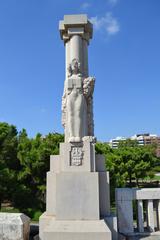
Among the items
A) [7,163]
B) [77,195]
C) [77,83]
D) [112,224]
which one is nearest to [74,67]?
[77,83]

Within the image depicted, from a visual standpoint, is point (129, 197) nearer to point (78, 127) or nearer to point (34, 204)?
point (78, 127)

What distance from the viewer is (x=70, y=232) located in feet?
19.6

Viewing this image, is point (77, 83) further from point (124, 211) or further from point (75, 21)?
point (124, 211)

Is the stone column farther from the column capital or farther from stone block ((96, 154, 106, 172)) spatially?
stone block ((96, 154, 106, 172))

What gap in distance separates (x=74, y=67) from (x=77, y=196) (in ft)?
11.2

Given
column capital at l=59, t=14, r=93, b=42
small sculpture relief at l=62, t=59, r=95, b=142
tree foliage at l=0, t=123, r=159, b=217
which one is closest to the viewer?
small sculpture relief at l=62, t=59, r=95, b=142

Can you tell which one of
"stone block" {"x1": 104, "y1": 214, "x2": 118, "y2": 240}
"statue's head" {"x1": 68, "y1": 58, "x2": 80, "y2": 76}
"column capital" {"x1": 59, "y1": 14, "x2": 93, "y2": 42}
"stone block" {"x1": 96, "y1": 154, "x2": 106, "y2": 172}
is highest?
"column capital" {"x1": 59, "y1": 14, "x2": 93, "y2": 42}

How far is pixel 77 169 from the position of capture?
A: 23.4 ft

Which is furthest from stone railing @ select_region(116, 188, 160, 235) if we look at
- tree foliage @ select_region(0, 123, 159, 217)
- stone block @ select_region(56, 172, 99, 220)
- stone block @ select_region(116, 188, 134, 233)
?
tree foliage @ select_region(0, 123, 159, 217)

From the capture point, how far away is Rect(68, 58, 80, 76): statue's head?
7.82 m

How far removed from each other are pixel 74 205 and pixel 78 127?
1.96 metres

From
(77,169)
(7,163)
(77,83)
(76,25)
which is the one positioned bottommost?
(77,169)

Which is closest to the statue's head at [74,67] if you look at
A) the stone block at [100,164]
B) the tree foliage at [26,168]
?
the stone block at [100,164]

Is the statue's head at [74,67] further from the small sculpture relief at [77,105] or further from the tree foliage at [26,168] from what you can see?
the tree foliage at [26,168]
